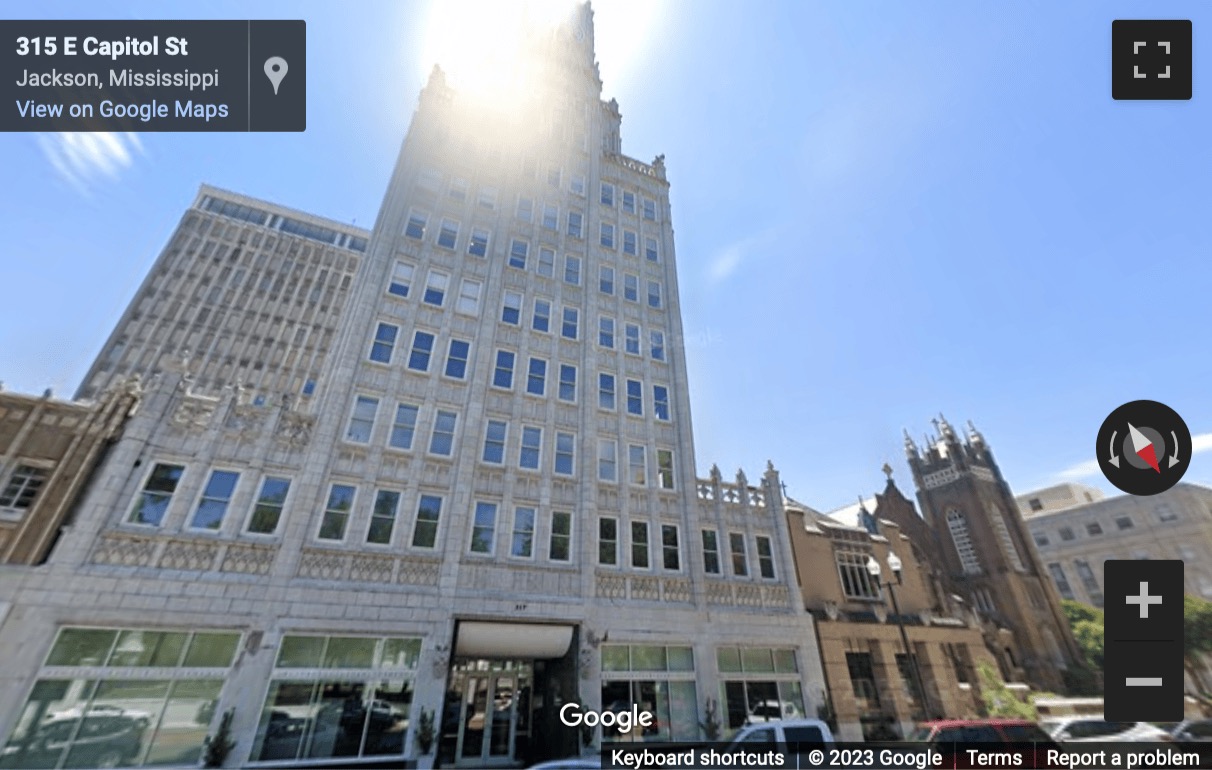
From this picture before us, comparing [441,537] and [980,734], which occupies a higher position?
[441,537]

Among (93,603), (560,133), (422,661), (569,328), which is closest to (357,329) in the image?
(569,328)

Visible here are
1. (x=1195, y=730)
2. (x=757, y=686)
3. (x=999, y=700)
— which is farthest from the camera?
(x=999, y=700)

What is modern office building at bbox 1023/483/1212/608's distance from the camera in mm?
17312

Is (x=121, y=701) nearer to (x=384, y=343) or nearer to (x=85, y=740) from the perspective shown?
(x=85, y=740)

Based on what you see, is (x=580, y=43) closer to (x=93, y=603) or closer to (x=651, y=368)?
(x=651, y=368)

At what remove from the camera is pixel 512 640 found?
1747cm

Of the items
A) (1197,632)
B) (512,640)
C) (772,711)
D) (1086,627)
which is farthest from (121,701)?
(1086,627)

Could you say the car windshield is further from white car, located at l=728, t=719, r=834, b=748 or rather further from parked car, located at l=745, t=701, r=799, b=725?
parked car, located at l=745, t=701, r=799, b=725

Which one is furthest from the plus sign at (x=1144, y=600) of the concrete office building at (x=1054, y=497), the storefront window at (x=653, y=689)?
the concrete office building at (x=1054, y=497)

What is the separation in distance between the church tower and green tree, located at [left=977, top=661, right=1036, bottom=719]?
415 inches

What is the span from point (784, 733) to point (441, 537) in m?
12.0

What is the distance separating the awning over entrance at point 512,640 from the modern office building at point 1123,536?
1472cm

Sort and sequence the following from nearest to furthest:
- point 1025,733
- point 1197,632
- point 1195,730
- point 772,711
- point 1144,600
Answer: point 1144,600
point 1025,733
point 1195,730
point 772,711
point 1197,632

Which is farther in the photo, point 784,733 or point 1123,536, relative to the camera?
point 1123,536
